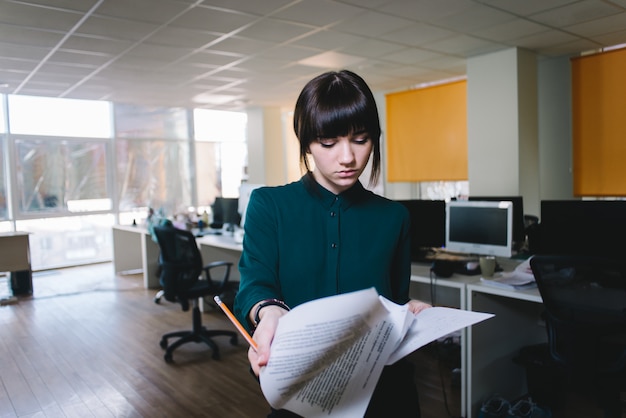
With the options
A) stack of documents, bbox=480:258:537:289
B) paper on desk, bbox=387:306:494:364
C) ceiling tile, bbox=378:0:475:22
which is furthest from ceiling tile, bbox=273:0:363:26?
paper on desk, bbox=387:306:494:364

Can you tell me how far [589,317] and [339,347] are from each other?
→ 1957mm

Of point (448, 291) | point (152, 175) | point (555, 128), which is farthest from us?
point (152, 175)

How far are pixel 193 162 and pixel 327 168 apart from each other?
8.96 m

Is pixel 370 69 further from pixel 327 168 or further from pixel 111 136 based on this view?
pixel 327 168

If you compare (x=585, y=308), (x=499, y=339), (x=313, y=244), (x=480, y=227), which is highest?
(x=313, y=244)

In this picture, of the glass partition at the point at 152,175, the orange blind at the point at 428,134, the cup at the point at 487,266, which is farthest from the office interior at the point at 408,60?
the glass partition at the point at 152,175

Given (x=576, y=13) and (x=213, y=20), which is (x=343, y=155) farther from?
(x=576, y=13)

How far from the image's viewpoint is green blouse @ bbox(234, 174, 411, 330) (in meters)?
0.97

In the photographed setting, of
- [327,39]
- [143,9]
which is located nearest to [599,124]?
[327,39]

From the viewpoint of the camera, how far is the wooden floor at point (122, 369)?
10.1ft

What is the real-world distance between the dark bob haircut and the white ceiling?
3.12 meters

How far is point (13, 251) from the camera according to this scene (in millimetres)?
5969

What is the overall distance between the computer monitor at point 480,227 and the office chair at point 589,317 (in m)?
0.81

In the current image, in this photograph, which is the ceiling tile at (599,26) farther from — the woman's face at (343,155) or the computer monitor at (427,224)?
the woman's face at (343,155)
